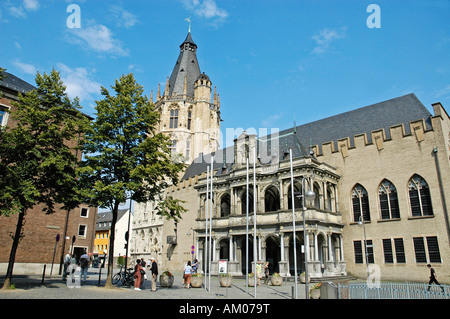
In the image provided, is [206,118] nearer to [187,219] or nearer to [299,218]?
[187,219]

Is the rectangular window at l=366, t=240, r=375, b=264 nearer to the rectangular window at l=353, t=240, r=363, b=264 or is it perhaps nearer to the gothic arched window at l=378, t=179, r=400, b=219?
the rectangular window at l=353, t=240, r=363, b=264

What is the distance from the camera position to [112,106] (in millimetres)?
19641

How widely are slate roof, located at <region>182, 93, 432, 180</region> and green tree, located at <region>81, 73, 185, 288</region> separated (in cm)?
1626

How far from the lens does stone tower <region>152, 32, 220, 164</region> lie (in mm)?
64875

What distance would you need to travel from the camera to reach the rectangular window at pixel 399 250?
27750 millimetres

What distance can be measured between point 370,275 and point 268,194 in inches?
490

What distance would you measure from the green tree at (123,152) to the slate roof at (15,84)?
11605 mm

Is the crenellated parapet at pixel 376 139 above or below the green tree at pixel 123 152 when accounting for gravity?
above

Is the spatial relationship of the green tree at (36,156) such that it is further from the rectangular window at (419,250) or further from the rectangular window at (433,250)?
the rectangular window at (433,250)

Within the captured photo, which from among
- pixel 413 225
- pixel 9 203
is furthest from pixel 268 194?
pixel 9 203

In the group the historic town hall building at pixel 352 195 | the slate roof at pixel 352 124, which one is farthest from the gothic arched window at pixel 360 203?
the slate roof at pixel 352 124

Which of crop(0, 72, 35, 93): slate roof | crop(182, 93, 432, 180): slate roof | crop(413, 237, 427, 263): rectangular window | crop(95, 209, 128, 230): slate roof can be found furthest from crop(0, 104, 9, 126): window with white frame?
crop(95, 209, 128, 230): slate roof

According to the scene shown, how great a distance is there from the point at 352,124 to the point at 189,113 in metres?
38.2
